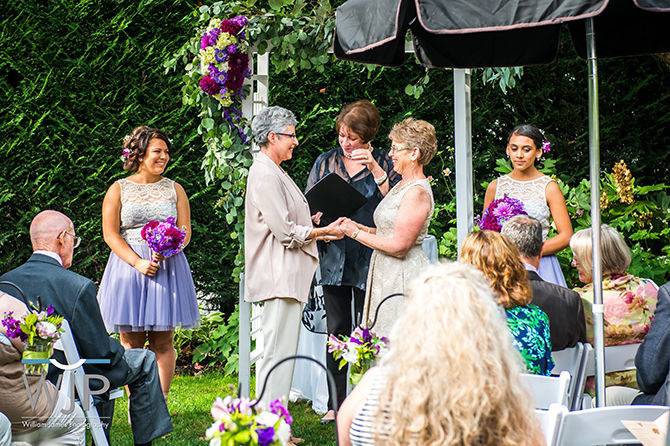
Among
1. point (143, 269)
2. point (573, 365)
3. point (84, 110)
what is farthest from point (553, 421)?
point (84, 110)

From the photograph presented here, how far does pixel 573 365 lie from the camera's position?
14.3ft

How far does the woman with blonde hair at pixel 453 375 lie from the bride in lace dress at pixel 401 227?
9.68 feet

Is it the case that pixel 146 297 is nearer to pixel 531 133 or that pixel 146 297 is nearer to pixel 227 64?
pixel 227 64

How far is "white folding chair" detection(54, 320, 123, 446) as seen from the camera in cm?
427

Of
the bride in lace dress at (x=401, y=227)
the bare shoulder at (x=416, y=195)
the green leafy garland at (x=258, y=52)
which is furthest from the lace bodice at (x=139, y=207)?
the bare shoulder at (x=416, y=195)

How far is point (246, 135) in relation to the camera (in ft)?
20.2

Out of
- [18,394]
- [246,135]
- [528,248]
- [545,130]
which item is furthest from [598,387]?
[545,130]

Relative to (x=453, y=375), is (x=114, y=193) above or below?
above

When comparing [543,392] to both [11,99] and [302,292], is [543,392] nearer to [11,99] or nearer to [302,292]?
[302,292]

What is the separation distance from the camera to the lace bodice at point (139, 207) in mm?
6121

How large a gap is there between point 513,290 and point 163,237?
2703 millimetres

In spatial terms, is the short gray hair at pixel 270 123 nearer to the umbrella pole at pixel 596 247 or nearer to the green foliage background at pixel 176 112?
the umbrella pole at pixel 596 247

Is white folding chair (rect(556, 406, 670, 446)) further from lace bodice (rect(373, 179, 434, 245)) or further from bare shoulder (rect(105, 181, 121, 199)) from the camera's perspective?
bare shoulder (rect(105, 181, 121, 199))

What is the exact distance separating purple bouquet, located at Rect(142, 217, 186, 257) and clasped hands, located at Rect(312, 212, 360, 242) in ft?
3.10
